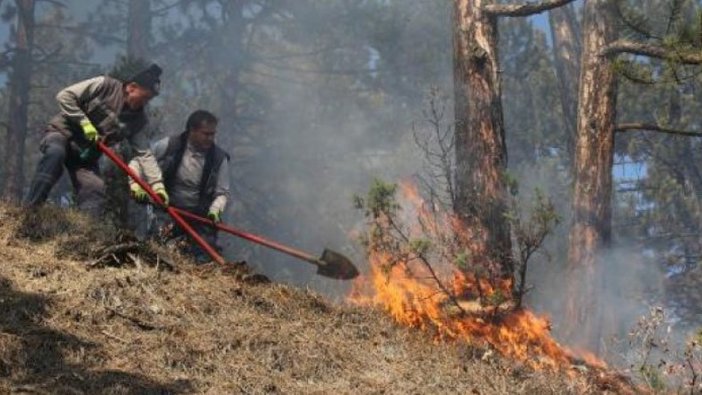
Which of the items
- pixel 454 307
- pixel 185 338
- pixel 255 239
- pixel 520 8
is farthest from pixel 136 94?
pixel 520 8

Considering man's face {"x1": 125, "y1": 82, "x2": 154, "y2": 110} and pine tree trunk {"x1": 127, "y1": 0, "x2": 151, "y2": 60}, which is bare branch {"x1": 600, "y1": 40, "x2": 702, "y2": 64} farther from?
pine tree trunk {"x1": 127, "y1": 0, "x2": 151, "y2": 60}

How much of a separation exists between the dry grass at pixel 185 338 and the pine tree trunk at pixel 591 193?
2.86 meters

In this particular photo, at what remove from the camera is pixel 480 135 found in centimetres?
841

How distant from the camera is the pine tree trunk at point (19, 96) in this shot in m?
19.4

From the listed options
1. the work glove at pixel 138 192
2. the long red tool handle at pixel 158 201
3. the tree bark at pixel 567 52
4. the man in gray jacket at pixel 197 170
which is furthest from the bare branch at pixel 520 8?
the tree bark at pixel 567 52

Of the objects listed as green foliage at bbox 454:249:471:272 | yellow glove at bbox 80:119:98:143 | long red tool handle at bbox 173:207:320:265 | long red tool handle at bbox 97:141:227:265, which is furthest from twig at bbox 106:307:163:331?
green foliage at bbox 454:249:471:272

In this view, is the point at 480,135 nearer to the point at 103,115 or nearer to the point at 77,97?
the point at 103,115

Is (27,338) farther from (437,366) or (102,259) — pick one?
(437,366)

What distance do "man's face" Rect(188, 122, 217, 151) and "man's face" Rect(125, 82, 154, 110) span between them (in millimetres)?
609

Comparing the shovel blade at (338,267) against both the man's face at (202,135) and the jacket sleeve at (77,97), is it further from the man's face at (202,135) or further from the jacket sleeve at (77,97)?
the jacket sleeve at (77,97)

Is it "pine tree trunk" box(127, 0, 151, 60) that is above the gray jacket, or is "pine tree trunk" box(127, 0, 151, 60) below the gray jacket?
above

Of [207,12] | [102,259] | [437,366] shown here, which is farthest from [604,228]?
[207,12]

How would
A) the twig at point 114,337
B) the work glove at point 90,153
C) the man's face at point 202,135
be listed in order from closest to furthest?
the twig at point 114,337, the work glove at point 90,153, the man's face at point 202,135

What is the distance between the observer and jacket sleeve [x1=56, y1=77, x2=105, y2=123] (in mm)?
7016
